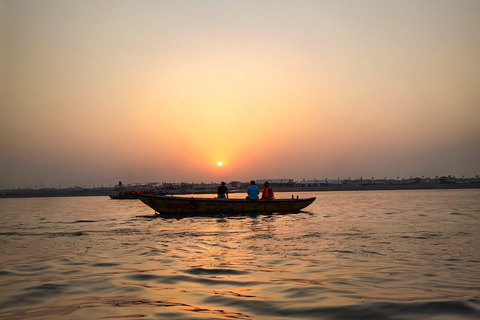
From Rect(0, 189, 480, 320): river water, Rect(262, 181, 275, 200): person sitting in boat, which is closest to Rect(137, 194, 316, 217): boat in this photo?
Rect(262, 181, 275, 200): person sitting in boat

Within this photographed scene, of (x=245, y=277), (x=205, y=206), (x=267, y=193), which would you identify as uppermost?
(x=267, y=193)

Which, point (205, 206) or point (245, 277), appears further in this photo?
point (205, 206)

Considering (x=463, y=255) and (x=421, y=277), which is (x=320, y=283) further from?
(x=463, y=255)

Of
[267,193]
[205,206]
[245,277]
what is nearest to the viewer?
[245,277]

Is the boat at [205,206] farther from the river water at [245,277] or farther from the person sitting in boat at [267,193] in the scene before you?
the river water at [245,277]

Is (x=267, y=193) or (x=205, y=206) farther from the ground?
(x=267, y=193)

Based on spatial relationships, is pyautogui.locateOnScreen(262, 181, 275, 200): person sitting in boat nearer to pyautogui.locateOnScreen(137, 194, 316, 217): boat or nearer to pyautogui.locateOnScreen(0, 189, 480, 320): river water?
pyautogui.locateOnScreen(137, 194, 316, 217): boat

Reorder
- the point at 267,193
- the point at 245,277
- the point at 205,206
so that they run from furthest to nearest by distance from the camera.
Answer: the point at 267,193
the point at 205,206
the point at 245,277

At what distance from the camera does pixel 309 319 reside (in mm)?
6289

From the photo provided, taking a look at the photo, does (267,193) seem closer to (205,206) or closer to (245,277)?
(205,206)

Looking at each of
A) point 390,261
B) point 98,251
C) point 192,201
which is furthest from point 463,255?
point 192,201

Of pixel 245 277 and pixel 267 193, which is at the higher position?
pixel 267 193

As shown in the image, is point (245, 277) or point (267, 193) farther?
point (267, 193)

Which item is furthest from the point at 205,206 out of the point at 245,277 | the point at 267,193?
the point at 245,277
